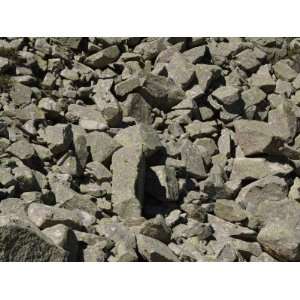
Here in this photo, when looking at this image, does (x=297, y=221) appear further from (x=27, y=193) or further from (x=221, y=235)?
(x=27, y=193)

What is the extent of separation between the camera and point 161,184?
9602mm

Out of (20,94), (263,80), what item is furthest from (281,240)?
(263,80)

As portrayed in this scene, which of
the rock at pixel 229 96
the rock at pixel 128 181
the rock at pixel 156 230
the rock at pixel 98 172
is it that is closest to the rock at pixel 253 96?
the rock at pixel 229 96

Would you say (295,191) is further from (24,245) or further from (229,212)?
(24,245)

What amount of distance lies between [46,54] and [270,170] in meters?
5.14

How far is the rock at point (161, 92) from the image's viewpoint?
11773 mm

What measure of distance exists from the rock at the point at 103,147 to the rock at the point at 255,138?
2732mm

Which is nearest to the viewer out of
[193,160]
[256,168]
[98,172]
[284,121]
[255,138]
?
[98,172]

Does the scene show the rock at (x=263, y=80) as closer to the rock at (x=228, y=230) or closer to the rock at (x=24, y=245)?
the rock at (x=228, y=230)

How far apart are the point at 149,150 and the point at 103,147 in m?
0.78

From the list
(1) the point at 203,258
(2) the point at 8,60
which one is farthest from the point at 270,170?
(2) the point at 8,60

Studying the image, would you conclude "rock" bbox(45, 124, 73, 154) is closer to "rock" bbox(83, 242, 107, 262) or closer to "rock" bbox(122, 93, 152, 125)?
"rock" bbox(122, 93, 152, 125)

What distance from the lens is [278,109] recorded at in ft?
41.2

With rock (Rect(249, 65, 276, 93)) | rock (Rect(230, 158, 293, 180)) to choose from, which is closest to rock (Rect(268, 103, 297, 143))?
rock (Rect(249, 65, 276, 93))
